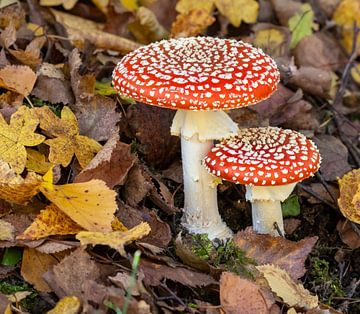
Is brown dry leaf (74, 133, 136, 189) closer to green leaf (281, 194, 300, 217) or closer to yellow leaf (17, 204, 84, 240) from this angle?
yellow leaf (17, 204, 84, 240)

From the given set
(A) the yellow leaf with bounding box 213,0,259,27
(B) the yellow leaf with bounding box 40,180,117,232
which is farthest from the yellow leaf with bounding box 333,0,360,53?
(B) the yellow leaf with bounding box 40,180,117,232

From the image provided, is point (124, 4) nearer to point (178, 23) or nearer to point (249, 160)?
point (178, 23)

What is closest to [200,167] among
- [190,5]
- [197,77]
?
[197,77]

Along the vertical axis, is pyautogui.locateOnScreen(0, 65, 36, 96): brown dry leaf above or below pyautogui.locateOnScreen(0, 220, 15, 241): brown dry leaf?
above

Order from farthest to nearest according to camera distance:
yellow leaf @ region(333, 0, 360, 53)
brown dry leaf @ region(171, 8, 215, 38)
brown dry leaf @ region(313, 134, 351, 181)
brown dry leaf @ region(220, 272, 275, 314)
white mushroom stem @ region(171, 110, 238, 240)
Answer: yellow leaf @ region(333, 0, 360, 53), brown dry leaf @ region(171, 8, 215, 38), brown dry leaf @ region(313, 134, 351, 181), white mushroom stem @ region(171, 110, 238, 240), brown dry leaf @ region(220, 272, 275, 314)

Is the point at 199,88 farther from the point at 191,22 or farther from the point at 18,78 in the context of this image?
the point at 191,22

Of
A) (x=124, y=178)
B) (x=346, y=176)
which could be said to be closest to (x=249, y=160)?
(x=124, y=178)

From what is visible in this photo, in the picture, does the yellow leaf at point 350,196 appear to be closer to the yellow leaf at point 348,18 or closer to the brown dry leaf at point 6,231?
the brown dry leaf at point 6,231

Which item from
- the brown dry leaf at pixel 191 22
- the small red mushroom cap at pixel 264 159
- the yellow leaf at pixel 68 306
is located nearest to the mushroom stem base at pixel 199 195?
the small red mushroom cap at pixel 264 159

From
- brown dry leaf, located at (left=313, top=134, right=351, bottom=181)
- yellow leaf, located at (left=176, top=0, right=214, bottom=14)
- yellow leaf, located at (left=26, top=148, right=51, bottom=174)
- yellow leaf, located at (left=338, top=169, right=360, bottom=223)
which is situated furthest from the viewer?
yellow leaf, located at (left=176, top=0, right=214, bottom=14)
